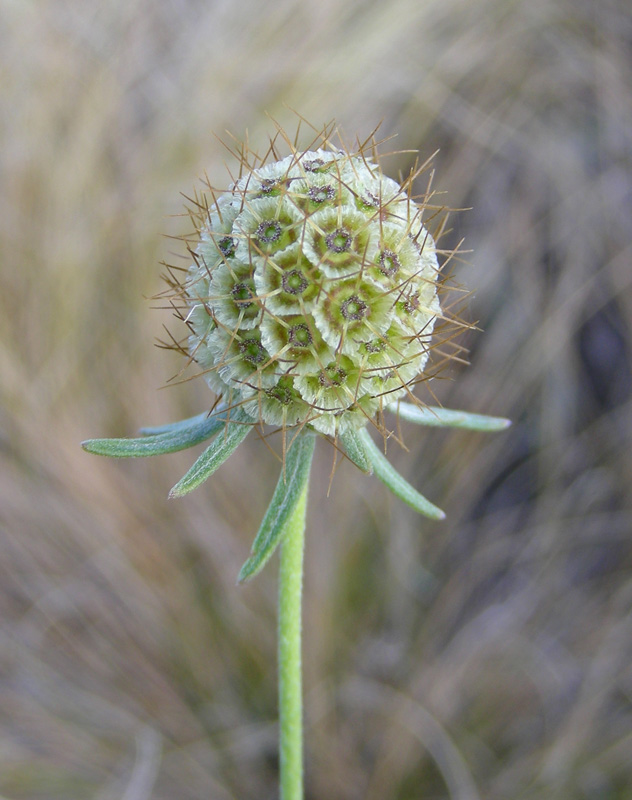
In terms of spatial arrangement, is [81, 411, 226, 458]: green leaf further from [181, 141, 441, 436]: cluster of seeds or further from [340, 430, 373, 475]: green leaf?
[340, 430, 373, 475]: green leaf

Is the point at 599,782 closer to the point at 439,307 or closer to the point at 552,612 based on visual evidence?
Answer: the point at 552,612

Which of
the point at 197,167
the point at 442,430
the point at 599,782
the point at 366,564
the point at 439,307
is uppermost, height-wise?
the point at 197,167

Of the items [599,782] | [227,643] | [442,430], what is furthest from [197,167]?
[599,782]

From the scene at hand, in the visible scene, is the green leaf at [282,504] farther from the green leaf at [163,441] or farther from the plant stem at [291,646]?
the green leaf at [163,441]

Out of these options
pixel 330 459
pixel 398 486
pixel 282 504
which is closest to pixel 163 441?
pixel 282 504

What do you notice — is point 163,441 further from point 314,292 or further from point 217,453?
point 314,292

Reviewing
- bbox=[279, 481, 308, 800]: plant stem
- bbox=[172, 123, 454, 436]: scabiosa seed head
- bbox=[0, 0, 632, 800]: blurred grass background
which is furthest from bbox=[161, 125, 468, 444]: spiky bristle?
bbox=[0, 0, 632, 800]: blurred grass background

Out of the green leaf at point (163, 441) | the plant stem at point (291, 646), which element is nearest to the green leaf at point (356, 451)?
the plant stem at point (291, 646)
